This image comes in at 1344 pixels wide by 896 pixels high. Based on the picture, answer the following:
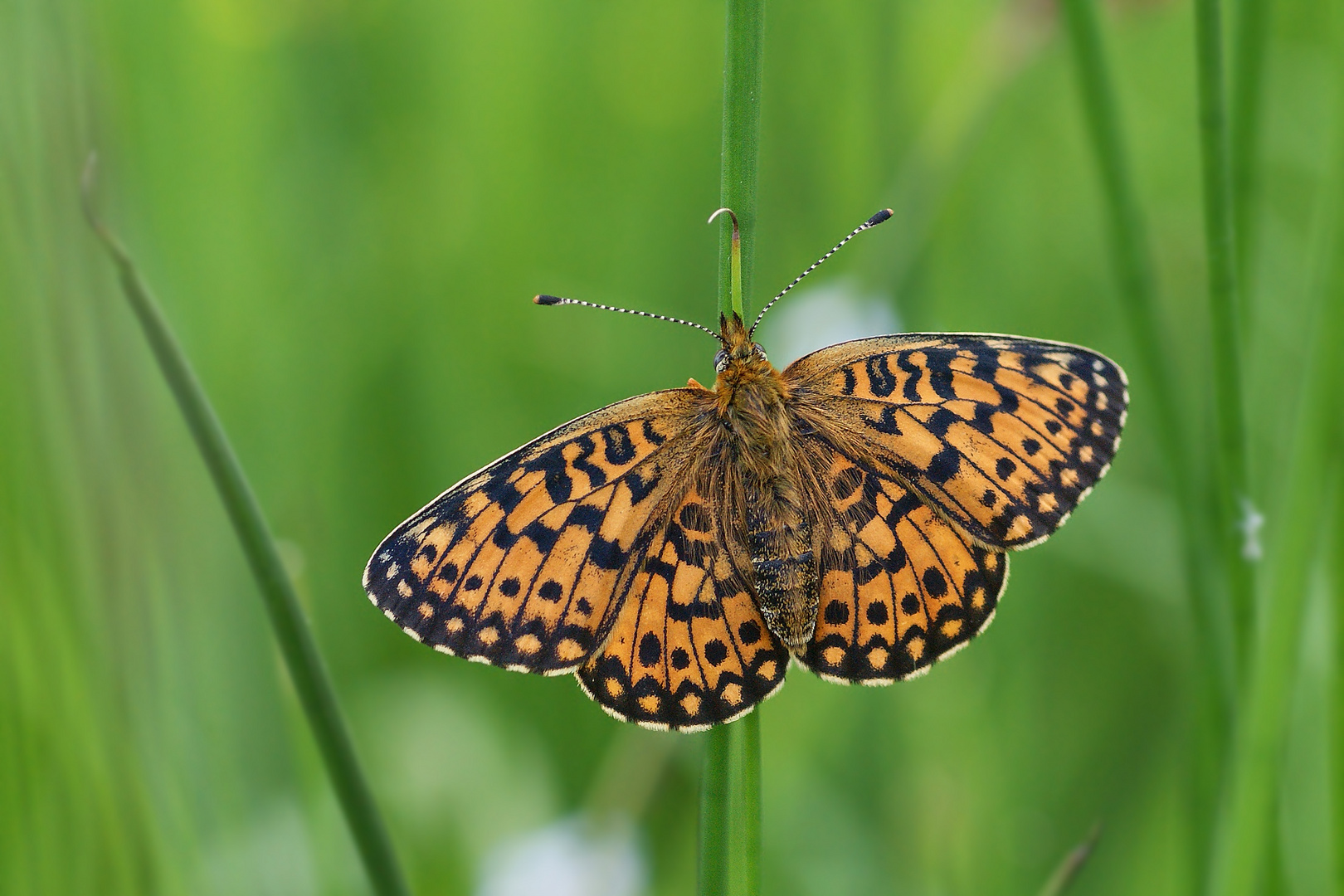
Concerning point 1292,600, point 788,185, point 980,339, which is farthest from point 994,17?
point 1292,600

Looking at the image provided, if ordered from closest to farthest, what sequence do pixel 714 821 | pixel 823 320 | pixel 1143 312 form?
pixel 714 821, pixel 1143 312, pixel 823 320

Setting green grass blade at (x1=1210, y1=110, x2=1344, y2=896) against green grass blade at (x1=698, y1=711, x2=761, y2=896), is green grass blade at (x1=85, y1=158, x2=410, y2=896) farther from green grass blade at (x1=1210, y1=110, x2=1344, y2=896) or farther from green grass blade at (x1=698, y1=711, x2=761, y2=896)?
green grass blade at (x1=1210, y1=110, x2=1344, y2=896)

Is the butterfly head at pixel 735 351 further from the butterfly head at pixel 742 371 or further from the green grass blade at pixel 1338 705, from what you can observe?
the green grass blade at pixel 1338 705

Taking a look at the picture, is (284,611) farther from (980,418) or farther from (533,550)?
(980,418)

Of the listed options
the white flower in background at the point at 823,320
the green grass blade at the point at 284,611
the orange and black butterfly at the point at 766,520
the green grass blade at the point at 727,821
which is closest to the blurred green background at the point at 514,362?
the white flower in background at the point at 823,320

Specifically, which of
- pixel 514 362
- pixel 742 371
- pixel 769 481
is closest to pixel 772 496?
pixel 769 481

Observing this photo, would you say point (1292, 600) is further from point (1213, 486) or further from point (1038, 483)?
point (1038, 483)
